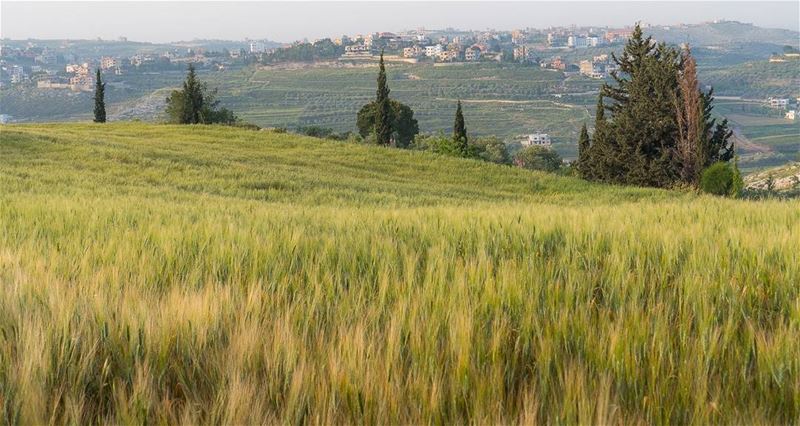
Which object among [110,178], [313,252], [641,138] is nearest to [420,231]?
[313,252]

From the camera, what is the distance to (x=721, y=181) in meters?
32.1

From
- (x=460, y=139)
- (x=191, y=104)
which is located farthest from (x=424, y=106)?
(x=460, y=139)

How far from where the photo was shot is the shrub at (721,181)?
31641 mm

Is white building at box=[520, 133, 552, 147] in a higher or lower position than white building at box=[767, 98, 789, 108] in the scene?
lower

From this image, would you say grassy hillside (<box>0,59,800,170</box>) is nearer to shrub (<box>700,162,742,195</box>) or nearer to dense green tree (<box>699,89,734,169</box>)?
dense green tree (<box>699,89,734,169</box>)

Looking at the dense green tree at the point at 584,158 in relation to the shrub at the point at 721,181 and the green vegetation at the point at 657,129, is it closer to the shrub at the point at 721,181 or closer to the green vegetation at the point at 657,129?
the green vegetation at the point at 657,129

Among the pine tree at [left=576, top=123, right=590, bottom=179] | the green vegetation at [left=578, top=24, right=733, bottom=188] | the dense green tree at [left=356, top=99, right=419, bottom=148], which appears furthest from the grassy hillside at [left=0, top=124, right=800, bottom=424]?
the dense green tree at [left=356, top=99, right=419, bottom=148]

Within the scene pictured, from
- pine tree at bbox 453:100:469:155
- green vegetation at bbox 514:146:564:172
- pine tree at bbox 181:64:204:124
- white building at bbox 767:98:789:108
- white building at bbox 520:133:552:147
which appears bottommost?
green vegetation at bbox 514:146:564:172

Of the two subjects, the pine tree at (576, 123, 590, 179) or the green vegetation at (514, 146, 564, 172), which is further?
the green vegetation at (514, 146, 564, 172)

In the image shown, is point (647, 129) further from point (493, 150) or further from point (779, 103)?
point (779, 103)

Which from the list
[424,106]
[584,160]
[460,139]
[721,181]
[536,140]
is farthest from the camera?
[424,106]

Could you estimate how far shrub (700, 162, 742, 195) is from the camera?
104 ft

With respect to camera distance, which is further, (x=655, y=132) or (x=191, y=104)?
(x=191, y=104)

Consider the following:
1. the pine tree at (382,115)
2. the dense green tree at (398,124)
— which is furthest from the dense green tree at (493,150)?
the pine tree at (382,115)
